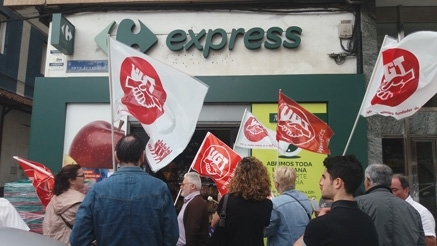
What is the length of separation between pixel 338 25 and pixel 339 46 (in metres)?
0.37

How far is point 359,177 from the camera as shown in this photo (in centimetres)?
252

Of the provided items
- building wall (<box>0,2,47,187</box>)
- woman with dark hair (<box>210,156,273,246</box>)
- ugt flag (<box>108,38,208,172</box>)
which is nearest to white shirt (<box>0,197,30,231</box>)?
ugt flag (<box>108,38,208,172</box>)

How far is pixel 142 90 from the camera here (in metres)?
4.31

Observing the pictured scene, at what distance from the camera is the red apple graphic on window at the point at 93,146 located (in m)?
6.94

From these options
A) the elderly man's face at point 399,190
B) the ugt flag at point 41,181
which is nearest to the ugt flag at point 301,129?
the elderly man's face at point 399,190

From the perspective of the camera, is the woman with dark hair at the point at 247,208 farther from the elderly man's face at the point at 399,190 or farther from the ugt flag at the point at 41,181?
the ugt flag at the point at 41,181

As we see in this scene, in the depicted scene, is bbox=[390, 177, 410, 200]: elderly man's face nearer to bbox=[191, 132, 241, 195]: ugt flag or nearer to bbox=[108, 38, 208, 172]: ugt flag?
bbox=[191, 132, 241, 195]: ugt flag

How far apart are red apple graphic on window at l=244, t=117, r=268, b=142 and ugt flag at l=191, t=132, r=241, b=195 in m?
0.43

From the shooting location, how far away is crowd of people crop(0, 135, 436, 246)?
96.7 inches

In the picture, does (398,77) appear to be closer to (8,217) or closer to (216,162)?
(216,162)

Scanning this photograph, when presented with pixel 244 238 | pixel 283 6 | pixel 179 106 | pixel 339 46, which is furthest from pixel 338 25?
pixel 244 238

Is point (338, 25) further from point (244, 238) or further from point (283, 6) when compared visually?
point (244, 238)

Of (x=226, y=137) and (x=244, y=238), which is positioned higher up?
(x=226, y=137)

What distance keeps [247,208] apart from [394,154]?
4.75 metres
